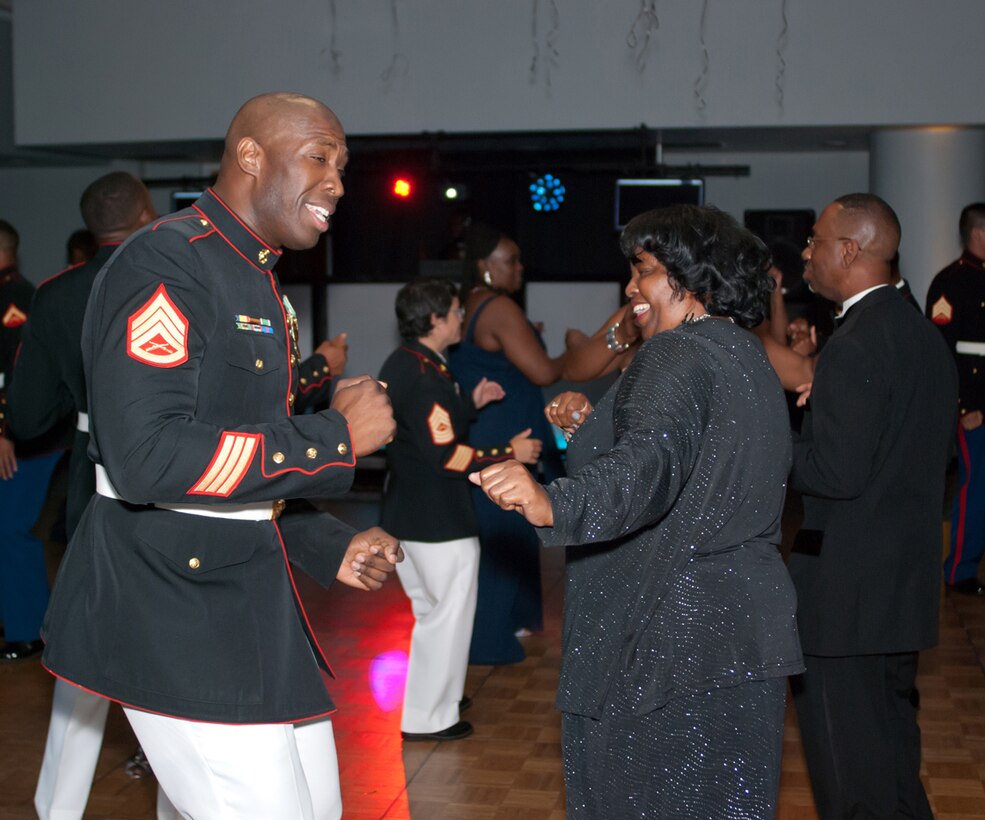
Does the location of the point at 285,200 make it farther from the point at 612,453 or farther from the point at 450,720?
the point at 450,720

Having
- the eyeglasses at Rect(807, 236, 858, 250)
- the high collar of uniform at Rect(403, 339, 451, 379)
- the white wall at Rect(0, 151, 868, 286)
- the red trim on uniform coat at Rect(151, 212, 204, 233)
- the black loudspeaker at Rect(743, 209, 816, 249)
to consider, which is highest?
the white wall at Rect(0, 151, 868, 286)

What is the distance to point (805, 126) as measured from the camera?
8.39 m

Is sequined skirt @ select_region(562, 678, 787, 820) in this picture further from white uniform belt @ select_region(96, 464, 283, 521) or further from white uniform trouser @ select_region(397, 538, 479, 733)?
white uniform trouser @ select_region(397, 538, 479, 733)

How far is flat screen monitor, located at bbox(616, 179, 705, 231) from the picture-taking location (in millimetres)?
8805

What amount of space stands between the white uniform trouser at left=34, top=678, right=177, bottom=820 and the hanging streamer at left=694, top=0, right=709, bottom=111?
21.4ft

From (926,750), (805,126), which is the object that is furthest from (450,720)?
(805,126)

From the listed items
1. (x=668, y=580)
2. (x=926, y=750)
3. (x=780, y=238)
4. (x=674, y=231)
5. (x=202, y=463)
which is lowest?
(x=926, y=750)

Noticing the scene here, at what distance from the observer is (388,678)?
4.62 metres

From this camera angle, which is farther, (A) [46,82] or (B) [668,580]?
(A) [46,82]

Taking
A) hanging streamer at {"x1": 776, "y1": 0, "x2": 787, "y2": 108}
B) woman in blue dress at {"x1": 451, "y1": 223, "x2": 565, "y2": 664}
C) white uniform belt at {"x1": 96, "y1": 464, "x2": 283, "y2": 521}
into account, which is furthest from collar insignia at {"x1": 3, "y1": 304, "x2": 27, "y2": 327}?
hanging streamer at {"x1": 776, "y1": 0, "x2": 787, "y2": 108}

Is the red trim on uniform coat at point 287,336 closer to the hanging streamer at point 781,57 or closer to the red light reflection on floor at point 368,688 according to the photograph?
the red light reflection on floor at point 368,688

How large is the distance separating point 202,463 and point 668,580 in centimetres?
77

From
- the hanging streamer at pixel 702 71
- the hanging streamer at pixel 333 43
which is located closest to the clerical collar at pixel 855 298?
the hanging streamer at pixel 702 71

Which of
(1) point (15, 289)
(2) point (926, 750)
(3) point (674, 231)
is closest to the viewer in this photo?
(3) point (674, 231)
